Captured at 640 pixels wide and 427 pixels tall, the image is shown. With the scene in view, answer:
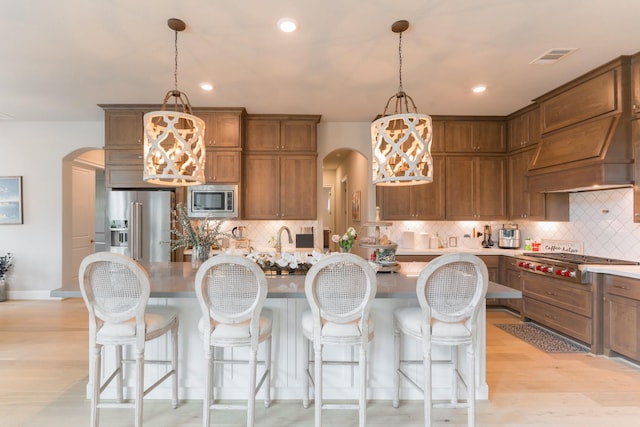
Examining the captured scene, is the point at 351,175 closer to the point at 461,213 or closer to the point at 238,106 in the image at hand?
the point at 461,213

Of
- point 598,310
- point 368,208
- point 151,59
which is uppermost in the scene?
point 151,59

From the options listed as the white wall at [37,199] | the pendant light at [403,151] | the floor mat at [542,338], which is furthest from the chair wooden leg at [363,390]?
the white wall at [37,199]

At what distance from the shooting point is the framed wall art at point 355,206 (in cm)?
626

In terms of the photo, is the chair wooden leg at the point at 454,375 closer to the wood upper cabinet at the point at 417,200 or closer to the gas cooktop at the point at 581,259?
the gas cooktop at the point at 581,259

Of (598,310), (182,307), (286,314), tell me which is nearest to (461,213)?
(598,310)

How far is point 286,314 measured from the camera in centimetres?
245

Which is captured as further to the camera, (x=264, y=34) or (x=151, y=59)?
(x=151, y=59)

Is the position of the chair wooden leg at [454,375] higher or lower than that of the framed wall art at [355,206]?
lower

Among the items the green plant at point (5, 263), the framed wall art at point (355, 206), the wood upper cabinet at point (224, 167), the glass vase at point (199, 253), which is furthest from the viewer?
the framed wall art at point (355, 206)

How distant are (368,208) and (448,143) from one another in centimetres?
152

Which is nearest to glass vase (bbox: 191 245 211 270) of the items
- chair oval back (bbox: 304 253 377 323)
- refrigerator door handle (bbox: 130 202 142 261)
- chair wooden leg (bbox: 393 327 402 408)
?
chair oval back (bbox: 304 253 377 323)

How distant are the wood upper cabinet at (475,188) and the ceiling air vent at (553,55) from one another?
6.08ft

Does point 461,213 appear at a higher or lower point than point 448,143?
lower

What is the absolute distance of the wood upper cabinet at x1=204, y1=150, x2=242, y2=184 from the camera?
4629 mm
